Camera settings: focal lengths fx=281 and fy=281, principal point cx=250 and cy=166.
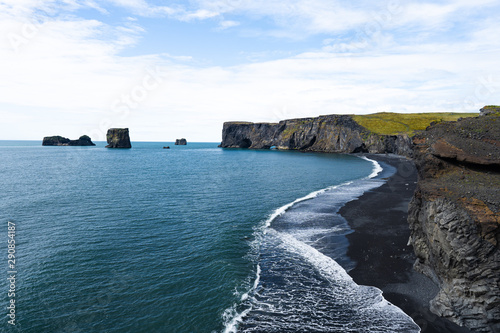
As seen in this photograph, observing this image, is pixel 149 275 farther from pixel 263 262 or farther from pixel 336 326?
pixel 336 326

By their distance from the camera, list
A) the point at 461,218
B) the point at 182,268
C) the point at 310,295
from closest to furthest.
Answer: the point at 461,218 < the point at 310,295 < the point at 182,268

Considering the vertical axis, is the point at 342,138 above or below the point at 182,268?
above

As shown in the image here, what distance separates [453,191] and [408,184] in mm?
48368

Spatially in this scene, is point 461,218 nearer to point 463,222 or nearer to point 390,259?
point 463,222

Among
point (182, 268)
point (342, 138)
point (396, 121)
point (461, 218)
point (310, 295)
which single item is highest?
point (396, 121)

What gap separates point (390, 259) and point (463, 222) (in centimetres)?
1023

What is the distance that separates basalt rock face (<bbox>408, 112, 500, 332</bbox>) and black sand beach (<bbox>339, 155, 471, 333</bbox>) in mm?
973

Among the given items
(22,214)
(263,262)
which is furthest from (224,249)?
(22,214)

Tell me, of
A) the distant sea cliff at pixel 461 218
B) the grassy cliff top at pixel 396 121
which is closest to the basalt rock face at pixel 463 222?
the distant sea cliff at pixel 461 218

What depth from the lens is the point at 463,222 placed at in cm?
1672

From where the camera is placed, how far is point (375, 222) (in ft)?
120

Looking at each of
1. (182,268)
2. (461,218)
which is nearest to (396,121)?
(461,218)

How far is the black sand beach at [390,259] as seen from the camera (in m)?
18.5

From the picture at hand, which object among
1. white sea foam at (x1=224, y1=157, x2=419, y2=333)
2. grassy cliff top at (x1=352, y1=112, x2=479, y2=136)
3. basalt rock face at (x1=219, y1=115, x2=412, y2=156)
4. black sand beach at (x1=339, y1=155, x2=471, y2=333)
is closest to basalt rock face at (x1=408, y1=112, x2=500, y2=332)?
black sand beach at (x1=339, y1=155, x2=471, y2=333)
